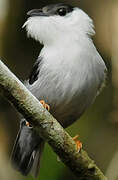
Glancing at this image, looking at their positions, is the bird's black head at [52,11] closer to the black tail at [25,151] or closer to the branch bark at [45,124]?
the black tail at [25,151]

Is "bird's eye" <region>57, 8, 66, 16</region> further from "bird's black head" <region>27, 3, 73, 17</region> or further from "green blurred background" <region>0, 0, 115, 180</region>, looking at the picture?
"green blurred background" <region>0, 0, 115, 180</region>

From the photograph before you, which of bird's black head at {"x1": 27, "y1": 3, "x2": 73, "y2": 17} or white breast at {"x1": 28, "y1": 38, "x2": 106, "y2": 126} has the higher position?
bird's black head at {"x1": 27, "y1": 3, "x2": 73, "y2": 17}

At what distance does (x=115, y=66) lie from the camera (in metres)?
4.57

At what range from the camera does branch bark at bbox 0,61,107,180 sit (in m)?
2.66

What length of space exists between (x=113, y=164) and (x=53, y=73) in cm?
107

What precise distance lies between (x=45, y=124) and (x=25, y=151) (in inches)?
45.3

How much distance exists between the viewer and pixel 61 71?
3484mm

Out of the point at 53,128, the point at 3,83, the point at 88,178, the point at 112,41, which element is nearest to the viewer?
the point at 3,83

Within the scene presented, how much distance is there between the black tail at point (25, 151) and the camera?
3.85m

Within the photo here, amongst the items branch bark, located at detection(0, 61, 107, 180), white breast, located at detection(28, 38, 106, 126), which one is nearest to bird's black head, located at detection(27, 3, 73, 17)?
white breast, located at detection(28, 38, 106, 126)

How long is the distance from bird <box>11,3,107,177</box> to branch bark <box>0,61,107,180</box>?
504 mm

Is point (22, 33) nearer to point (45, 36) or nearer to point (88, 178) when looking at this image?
point (45, 36)

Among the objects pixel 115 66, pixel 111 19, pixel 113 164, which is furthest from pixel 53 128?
pixel 111 19

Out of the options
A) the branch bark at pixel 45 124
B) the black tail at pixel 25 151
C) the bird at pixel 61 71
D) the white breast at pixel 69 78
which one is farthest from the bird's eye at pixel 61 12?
the branch bark at pixel 45 124
